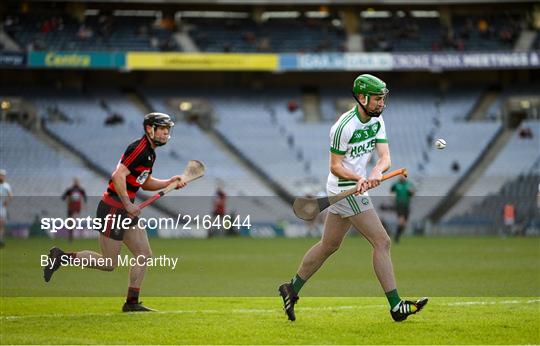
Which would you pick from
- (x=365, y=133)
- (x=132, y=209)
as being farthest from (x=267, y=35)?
(x=365, y=133)

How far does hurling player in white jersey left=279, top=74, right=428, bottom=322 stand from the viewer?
1037 cm

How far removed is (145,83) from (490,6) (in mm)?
17468

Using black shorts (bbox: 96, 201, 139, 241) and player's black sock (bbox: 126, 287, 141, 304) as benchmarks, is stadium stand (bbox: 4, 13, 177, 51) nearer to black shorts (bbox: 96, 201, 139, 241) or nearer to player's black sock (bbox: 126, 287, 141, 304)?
black shorts (bbox: 96, 201, 139, 241)

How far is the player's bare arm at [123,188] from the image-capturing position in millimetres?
11211

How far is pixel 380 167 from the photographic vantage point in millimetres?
10539

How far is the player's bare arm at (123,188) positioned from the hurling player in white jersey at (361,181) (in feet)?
6.68

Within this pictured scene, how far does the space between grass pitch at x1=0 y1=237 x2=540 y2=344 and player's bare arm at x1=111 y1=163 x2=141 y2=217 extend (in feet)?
2.51

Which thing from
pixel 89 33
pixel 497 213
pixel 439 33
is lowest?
pixel 497 213

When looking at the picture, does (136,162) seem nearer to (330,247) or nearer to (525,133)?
(330,247)

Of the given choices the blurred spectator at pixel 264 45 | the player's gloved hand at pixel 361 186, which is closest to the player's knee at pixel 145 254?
the player's gloved hand at pixel 361 186

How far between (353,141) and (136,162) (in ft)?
8.50

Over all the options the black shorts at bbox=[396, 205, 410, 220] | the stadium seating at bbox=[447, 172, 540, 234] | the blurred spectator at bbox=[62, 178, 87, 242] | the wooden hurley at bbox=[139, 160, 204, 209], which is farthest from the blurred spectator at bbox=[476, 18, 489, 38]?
the wooden hurley at bbox=[139, 160, 204, 209]

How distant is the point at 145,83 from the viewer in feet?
157

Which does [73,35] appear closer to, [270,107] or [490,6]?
[270,107]
